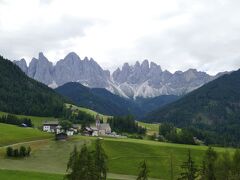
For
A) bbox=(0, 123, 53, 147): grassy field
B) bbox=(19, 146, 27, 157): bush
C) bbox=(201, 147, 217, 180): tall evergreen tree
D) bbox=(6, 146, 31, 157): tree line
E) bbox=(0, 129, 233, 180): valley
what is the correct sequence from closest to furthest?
bbox=(201, 147, 217, 180): tall evergreen tree < bbox=(0, 129, 233, 180): valley < bbox=(6, 146, 31, 157): tree line < bbox=(19, 146, 27, 157): bush < bbox=(0, 123, 53, 147): grassy field

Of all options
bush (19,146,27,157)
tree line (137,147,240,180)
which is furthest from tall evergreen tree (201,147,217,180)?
bush (19,146,27,157)

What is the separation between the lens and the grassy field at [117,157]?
12950cm

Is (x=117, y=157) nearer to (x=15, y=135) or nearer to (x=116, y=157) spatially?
Result: (x=116, y=157)

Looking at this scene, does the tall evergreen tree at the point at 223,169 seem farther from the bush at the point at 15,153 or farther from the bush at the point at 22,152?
the bush at the point at 15,153

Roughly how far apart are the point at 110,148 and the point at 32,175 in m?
62.1

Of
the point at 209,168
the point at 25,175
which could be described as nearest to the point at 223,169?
the point at 209,168

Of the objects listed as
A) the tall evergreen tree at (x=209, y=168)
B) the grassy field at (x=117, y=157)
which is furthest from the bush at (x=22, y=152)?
the tall evergreen tree at (x=209, y=168)

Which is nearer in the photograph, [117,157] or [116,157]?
[116,157]

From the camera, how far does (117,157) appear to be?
15288 centimetres

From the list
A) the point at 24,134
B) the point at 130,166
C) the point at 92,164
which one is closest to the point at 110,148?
the point at 130,166

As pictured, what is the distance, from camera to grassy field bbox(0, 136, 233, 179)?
425 ft

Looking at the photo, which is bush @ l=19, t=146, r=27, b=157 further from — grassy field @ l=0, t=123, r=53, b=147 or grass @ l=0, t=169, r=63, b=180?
grass @ l=0, t=169, r=63, b=180

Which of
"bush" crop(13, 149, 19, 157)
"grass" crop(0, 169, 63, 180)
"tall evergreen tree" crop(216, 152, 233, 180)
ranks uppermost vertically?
"bush" crop(13, 149, 19, 157)

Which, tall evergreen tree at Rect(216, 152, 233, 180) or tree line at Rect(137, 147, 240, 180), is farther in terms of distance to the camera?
tall evergreen tree at Rect(216, 152, 233, 180)
